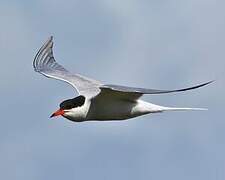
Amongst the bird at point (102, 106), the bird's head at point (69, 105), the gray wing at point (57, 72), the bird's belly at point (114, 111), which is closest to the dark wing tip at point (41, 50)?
the gray wing at point (57, 72)

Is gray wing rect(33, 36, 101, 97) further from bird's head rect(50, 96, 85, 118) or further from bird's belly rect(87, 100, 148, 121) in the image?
bird's belly rect(87, 100, 148, 121)

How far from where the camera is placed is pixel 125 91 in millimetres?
12141

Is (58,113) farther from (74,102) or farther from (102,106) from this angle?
(102,106)

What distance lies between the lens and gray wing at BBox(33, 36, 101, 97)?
1370 cm

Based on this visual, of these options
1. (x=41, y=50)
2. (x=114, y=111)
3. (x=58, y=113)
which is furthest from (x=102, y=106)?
(x=41, y=50)

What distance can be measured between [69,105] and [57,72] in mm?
2671

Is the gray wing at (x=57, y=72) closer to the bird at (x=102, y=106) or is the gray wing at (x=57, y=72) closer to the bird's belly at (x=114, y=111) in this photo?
the bird at (x=102, y=106)

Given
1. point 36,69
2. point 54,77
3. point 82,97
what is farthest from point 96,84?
point 36,69

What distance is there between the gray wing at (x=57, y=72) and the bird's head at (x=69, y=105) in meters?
0.14

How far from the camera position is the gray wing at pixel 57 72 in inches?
539

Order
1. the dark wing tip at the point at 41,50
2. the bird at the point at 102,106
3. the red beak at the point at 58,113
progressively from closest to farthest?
the bird at the point at 102,106, the red beak at the point at 58,113, the dark wing tip at the point at 41,50

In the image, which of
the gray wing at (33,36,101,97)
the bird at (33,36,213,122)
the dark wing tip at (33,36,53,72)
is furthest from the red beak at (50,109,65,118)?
the dark wing tip at (33,36,53,72)

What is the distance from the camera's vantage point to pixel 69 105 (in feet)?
44.5

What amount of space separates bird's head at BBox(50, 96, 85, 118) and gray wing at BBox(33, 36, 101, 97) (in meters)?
0.14
